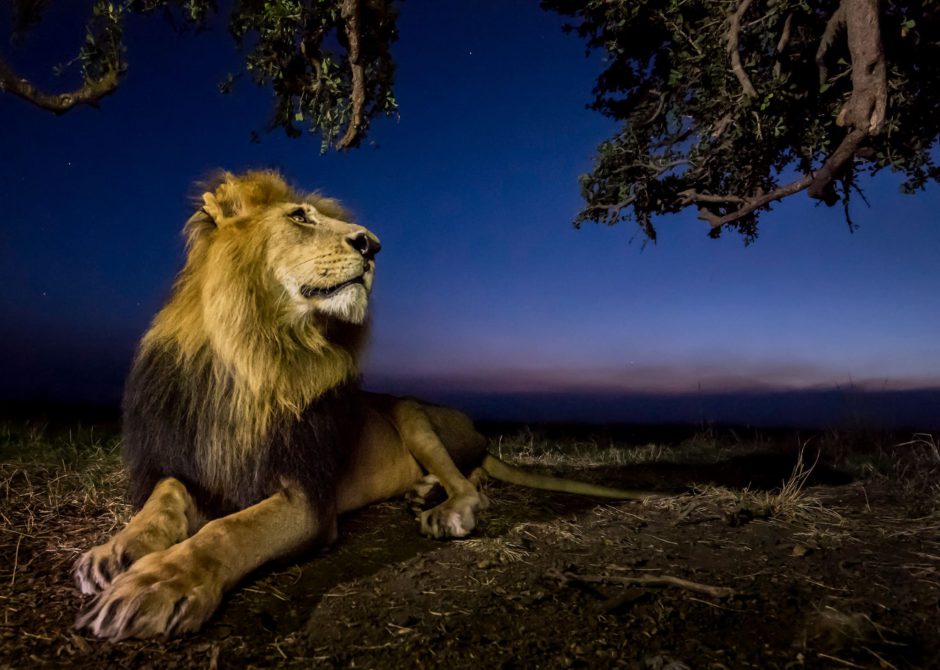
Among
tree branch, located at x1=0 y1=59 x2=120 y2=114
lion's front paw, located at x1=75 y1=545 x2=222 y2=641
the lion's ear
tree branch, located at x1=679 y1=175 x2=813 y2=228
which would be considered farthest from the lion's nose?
tree branch, located at x1=679 y1=175 x2=813 y2=228

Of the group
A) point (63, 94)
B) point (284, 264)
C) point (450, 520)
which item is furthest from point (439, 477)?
point (63, 94)

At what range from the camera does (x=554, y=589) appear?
7.36ft

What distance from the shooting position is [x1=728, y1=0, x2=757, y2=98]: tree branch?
464 centimetres

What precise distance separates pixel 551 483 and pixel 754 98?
324 cm

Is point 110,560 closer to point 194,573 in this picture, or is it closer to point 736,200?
point 194,573

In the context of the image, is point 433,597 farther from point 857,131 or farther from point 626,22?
point 626,22

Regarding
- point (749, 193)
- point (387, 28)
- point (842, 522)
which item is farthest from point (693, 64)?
point (842, 522)

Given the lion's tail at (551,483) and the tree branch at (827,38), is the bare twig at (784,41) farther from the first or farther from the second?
the lion's tail at (551,483)

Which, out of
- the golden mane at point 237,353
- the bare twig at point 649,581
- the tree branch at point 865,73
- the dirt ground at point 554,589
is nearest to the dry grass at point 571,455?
the dirt ground at point 554,589

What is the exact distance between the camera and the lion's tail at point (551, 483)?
3822mm

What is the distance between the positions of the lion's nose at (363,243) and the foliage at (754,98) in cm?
351

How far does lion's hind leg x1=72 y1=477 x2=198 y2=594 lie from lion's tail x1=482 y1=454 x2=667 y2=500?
2.25m

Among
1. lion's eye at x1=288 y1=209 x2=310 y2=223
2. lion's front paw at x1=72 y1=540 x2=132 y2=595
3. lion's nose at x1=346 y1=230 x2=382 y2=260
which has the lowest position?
lion's front paw at x1=72 y1=540 x2=132 y2=595

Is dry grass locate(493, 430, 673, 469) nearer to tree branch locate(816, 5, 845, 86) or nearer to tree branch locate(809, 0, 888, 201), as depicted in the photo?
tree branch locate(809, 0, 888, 201)
